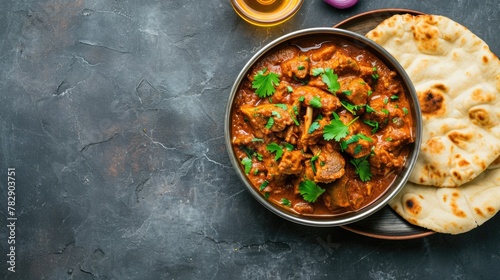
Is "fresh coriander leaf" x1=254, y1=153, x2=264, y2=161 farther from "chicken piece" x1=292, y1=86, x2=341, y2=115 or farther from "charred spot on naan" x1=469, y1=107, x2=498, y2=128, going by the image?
"charred spot on naan" x1=469, y1=107, x2=498, y2=128

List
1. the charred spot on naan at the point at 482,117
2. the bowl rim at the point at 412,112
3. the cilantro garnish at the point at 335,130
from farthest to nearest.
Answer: the charred spot on naan at the point at 482,117
the bowl rim at the point at 412,112
the cilantro garnish at the point at 335,130

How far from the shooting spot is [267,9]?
14.6ft

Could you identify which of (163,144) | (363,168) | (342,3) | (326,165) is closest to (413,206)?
(363,168)

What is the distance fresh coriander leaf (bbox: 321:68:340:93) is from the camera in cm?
383

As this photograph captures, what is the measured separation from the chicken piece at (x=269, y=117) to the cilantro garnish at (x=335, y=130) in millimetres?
262

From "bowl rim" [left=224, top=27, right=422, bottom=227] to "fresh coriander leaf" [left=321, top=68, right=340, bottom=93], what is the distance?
0.34m

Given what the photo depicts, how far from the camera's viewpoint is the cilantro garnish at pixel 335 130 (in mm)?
3689

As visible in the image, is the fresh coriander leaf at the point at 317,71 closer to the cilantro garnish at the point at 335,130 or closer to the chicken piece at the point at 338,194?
the cilantro garnish at the point at 335,130

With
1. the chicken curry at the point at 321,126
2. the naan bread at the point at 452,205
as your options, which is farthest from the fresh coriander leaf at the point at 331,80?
the naan bread at the point at 452,205

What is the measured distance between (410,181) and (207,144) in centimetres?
168

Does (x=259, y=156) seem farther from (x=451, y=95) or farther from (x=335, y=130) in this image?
(x=451, y=95)

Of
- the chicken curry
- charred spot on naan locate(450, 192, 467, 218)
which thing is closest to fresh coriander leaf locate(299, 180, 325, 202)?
the chicken curry

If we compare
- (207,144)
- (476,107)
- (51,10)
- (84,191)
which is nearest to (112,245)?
(84,191)

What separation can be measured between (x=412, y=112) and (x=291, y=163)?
104cm
